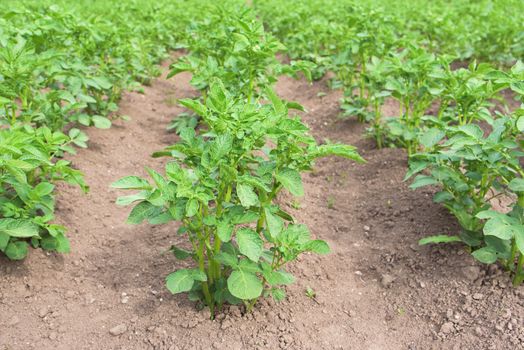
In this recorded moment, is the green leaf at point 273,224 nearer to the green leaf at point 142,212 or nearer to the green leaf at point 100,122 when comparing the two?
the green leaf at point 142,212

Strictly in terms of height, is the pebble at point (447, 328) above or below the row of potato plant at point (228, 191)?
below

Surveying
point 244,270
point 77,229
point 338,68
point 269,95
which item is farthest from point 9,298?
point 338,68

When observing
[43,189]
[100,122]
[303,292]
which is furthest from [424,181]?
[100,122]

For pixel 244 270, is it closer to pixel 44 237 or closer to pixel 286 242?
pixel 286 242

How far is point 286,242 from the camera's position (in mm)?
2648

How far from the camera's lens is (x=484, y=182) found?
3.20 m

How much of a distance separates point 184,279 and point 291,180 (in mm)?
703

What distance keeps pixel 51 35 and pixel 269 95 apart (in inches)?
105

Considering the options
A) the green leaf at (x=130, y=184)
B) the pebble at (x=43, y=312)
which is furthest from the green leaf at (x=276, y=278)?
the pebble at (x=43, y=312)

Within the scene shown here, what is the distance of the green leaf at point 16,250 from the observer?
304 centimetres

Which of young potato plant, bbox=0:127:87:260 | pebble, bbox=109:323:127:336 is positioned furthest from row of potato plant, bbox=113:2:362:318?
young potato plant, bbox=0:127:87:260

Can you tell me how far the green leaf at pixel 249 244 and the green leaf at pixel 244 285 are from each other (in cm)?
17

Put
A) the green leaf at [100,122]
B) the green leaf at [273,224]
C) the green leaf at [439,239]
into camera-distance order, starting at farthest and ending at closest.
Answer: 1. the green leaf at [100,122]
2. the green leaf at [439,239]
3. the green leaf at [273,224]

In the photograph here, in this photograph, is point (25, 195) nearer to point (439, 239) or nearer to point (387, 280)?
point (387, 280)
